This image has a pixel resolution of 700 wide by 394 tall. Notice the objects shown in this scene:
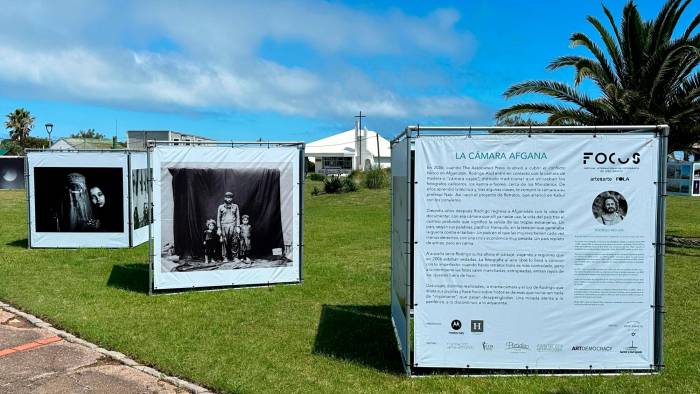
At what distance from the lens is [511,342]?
5.64m

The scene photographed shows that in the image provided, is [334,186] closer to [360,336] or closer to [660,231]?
[360,336]

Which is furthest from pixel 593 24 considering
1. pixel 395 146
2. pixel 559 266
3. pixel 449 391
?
pixel 449 391

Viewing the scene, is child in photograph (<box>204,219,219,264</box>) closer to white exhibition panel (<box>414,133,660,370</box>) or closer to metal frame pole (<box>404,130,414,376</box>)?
metal frame pole (<box>404,130,414,376</box>)

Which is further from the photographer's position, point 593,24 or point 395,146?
point 593,24

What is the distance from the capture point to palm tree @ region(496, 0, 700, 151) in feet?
45.9

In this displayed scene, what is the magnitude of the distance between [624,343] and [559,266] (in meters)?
0.95

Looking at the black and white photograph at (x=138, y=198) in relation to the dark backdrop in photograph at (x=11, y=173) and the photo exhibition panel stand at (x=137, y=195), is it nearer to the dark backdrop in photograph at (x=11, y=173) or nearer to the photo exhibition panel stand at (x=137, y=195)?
the photo exhibition panel stand at (x=137, y=195)

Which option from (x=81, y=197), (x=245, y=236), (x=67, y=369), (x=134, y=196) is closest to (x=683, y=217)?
(x=245, y=236)

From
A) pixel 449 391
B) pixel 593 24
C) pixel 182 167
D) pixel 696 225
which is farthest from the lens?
pixel 696 225

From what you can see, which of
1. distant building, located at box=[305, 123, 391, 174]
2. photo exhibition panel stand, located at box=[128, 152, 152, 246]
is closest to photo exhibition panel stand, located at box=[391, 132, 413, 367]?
photo exhibition panel stand, located at box=[128, 152, 152, 246]

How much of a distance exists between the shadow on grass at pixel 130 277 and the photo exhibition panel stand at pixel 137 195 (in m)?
2.48

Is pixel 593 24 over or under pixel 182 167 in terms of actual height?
over

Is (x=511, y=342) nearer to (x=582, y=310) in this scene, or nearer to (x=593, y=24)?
(x=582, y=310)

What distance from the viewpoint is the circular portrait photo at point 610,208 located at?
546 cm
